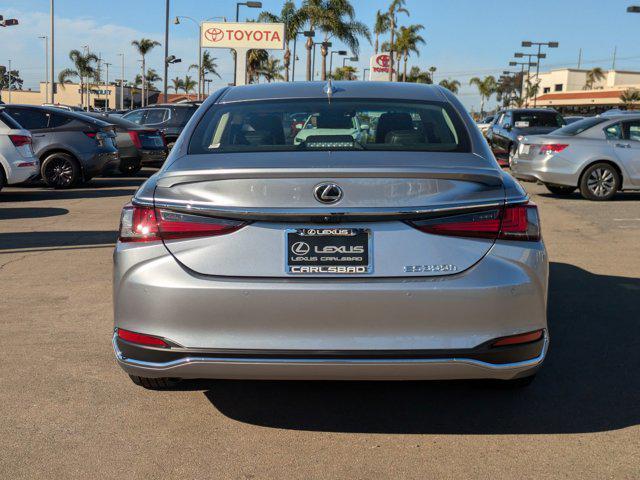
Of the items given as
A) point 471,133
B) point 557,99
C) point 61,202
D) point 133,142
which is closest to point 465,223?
point 471,133

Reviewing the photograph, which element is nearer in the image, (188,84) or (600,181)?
(600,181)

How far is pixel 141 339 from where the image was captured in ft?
11.4

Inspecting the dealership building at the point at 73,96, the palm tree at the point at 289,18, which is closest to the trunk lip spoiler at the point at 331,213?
the palm tree at the point at 289,18

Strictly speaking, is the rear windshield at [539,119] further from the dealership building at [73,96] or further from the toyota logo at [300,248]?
the dealership building at [73,96]

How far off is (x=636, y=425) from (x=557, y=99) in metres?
95.2

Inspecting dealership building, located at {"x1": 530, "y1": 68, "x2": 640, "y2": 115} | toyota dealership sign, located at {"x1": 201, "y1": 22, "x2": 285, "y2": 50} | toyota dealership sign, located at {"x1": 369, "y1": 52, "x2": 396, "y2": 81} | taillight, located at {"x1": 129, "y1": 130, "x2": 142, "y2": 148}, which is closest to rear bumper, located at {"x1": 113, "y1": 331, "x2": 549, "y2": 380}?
taillight, located at {"x1": 129, "y1": 130, "x2": 142, "y2": 148}

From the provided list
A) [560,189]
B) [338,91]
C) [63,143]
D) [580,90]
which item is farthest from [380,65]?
[580,90]

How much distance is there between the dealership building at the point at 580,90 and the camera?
8544cm

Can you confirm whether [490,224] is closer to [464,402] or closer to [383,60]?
[464,402]

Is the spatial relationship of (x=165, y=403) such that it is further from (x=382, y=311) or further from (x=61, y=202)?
(x=61, y=202)

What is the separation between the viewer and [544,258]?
3570 mm

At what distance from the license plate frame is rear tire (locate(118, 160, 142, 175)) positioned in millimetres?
14629

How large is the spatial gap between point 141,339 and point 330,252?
928 millimetres

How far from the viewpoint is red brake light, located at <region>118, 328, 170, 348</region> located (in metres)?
3.43
